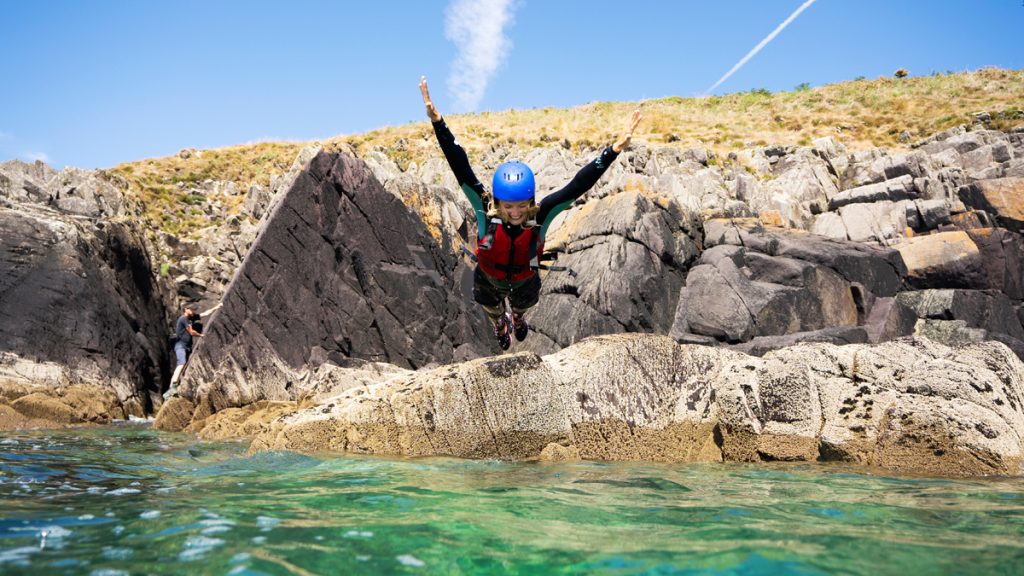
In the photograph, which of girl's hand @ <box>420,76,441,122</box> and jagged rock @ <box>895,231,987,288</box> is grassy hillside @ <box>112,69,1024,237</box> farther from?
girl's hand @ <box>420,76,441,122</box>

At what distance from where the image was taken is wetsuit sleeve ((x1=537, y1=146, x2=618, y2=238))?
7.93 m

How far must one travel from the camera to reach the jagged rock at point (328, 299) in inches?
645

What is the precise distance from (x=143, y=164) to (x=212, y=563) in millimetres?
59707

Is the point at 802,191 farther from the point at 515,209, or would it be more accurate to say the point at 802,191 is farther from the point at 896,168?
the point at 515,209

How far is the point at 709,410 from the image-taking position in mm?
9461

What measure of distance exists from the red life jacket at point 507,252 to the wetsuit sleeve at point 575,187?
22cm

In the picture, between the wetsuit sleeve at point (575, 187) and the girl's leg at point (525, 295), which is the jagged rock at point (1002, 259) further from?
the wetsuit sleeve at point (575, 187)

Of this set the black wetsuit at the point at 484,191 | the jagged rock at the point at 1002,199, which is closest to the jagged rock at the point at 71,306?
the black wetsuit at the point at 484,191

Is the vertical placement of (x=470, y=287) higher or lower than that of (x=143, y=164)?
lower

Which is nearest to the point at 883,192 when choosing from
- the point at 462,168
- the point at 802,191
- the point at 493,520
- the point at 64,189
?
the point at 802,191

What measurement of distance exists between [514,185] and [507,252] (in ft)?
3.33

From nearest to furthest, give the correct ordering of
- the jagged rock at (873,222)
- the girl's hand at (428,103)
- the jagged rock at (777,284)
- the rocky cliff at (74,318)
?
the girl's hand at (428,103)
the rocky cliff at (74,318)
the jagged rock at (777,284)
the jagged rock at (873,222)

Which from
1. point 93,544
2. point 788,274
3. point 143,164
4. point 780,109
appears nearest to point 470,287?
point 93,544

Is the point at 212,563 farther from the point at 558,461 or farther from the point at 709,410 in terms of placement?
the point at 709,410
